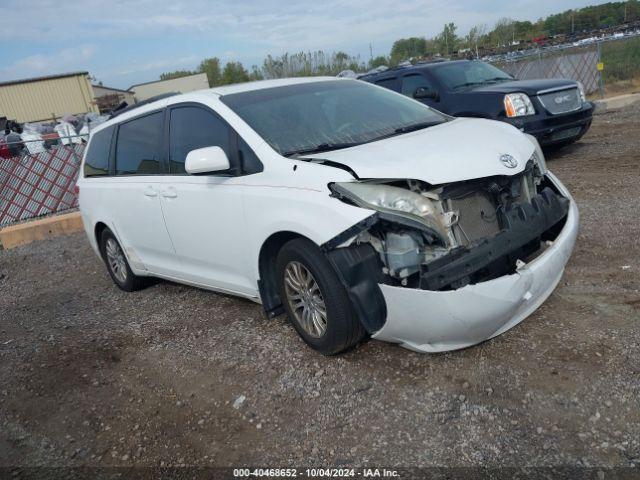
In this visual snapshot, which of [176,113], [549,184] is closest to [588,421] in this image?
[549,184]

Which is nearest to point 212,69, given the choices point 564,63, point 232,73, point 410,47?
point 232,73

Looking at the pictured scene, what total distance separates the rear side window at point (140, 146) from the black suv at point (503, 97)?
16.7ft

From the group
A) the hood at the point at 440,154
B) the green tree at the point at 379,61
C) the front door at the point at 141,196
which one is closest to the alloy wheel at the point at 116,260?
the front door at the point at 141,196

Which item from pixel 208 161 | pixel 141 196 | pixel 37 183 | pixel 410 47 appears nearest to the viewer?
pixel 208 161

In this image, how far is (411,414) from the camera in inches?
115

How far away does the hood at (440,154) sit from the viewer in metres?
3.08

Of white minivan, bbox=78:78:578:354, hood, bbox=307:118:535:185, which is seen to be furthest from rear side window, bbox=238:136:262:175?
hood, bbox=307:118:535:185

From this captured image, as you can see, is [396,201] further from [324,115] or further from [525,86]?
[525,86]

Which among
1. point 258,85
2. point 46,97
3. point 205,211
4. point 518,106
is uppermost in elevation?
point 46,97

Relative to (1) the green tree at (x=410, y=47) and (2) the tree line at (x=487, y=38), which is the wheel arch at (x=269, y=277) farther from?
(1) the green tree at (x=410, y=47)

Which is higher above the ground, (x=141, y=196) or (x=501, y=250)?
(x=141, y=196)

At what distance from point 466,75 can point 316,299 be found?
7.07 meters

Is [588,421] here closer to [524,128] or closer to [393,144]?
[393,144]

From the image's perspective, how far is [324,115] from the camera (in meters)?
4.08
